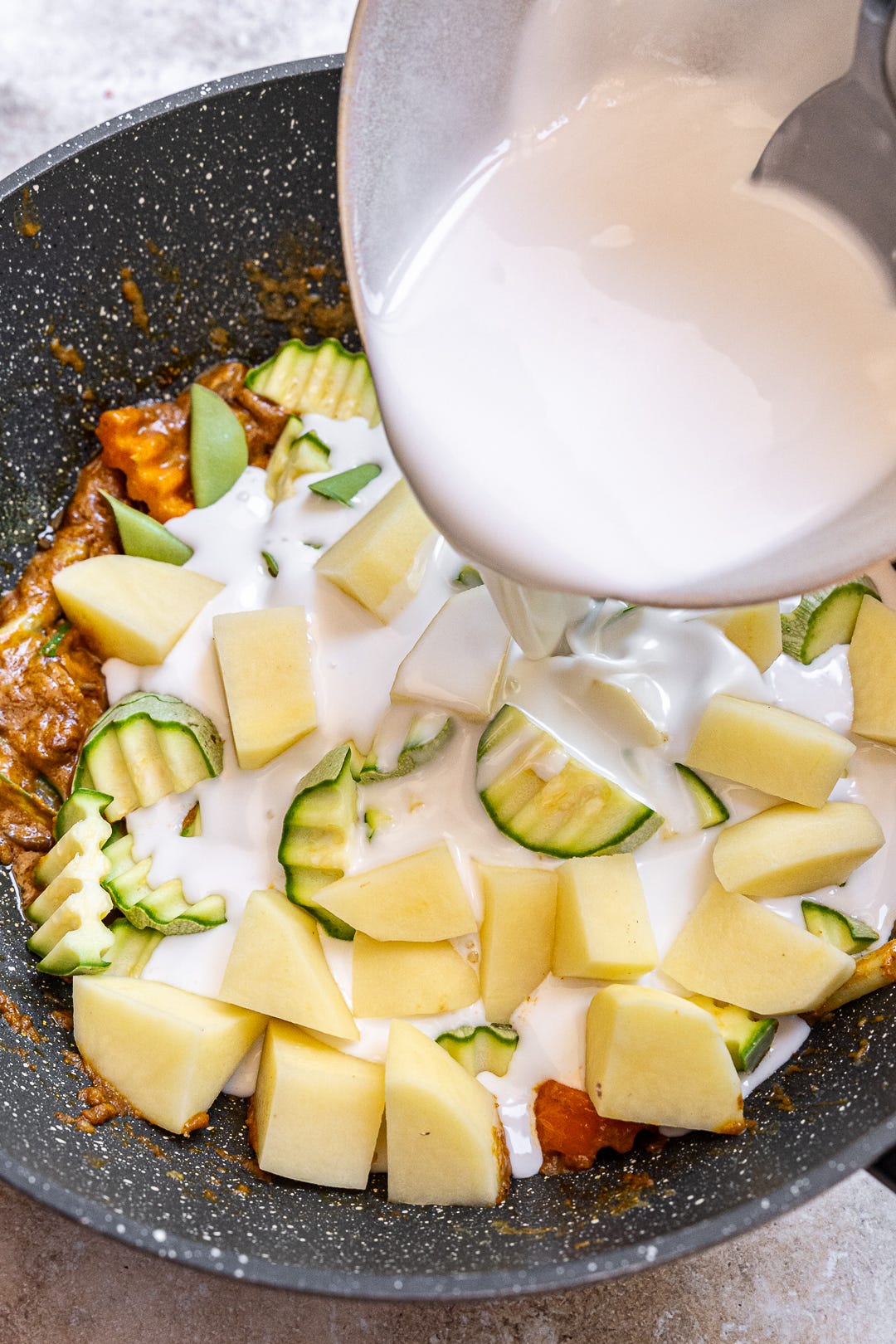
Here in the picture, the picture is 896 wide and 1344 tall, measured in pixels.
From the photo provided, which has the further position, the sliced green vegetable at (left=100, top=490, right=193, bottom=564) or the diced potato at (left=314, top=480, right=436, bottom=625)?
the sliced green vegetable at (left=100, top=490, right=193, bottom=564)

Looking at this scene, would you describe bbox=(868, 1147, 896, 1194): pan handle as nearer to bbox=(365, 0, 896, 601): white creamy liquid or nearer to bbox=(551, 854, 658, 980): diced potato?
bbox=(551, 854, 658, 980): diced potato

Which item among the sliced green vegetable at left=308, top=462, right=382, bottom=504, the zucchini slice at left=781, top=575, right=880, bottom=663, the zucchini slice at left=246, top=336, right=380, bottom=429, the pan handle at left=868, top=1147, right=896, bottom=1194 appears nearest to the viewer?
the pan handle at left=868, top=1147, right=896, bottom=1194

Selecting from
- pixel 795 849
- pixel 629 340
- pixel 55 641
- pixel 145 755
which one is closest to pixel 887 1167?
pixel 795 849

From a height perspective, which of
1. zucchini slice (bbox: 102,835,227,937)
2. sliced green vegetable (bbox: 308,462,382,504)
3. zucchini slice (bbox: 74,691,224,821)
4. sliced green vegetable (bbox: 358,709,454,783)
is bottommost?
zucchini slice (bbox: 102,835,227,937)

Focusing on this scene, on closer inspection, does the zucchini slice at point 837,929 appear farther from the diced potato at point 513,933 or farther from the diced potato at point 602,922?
the diced potato at point 513,933

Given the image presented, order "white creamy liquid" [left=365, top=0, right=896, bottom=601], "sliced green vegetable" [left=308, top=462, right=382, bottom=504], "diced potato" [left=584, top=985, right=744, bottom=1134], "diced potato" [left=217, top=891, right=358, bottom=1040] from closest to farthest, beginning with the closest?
"white creamy liquid" [left=365, top=0, right=896, bottom=601], "diced potato" [left=584, top=985, right=744, bottom=1134], "diced potato" [left=217, top=891, right=358, bottom=1040], "sliced green vegetable" [left=308, top=462, right=382, bottom=504]

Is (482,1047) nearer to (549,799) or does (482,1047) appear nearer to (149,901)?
(549,799)

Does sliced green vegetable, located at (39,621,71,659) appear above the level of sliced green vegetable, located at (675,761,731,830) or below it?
above

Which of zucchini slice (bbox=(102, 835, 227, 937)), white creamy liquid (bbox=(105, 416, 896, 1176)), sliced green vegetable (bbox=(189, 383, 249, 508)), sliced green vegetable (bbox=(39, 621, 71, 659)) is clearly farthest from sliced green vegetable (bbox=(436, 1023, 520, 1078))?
sliced green vegetable (bbox=(189, 383, 249, 508))
